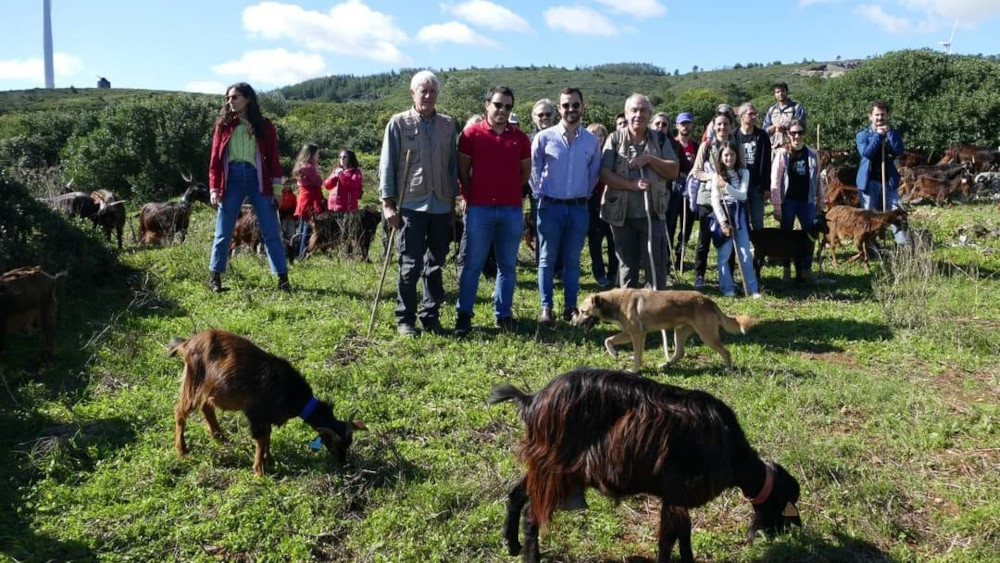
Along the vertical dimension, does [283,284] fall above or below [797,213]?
below

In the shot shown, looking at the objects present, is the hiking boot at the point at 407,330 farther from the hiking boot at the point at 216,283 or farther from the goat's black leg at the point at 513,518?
the goat's black leg at the point at 513,518

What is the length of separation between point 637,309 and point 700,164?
133 inches

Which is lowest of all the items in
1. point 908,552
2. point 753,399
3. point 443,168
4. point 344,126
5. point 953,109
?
point 908,552

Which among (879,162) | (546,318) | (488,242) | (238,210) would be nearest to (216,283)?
(238,210)

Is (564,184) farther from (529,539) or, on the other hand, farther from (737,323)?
(529,539)

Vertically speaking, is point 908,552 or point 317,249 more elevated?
point 317,249

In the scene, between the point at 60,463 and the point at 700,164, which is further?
the point at 700,164

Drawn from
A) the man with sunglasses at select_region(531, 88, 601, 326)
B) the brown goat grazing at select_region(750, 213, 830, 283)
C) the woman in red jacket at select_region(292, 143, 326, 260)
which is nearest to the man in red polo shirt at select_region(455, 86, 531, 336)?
the man with sunglasses at select_region(531, 88, 601, 326)

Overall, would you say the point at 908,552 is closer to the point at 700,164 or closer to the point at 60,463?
the point at 60,463

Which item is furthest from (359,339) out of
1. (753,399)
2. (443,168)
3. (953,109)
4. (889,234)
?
(953,109)

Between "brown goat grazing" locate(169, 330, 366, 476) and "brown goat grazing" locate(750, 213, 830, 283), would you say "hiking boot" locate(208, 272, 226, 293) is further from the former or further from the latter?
"brown goat grazing" locate(750, 213, 830, 283)

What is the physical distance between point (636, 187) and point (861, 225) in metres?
4.40

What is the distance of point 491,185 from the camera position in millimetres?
6352

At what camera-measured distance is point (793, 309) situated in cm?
787
